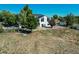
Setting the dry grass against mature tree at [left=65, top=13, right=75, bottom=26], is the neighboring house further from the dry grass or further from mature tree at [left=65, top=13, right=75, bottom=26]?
mature tree at [left=65, top=13, right=75, bottom=26]

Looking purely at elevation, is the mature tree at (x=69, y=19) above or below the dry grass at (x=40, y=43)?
above

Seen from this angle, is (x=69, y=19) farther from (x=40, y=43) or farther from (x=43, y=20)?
(x=40, y=43)

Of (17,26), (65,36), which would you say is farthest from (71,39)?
(17,26)

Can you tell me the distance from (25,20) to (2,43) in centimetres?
39

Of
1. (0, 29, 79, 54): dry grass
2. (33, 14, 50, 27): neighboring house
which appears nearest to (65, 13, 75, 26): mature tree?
(0, 29, 79, 54): dry grass

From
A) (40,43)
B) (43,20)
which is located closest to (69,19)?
(43,20)

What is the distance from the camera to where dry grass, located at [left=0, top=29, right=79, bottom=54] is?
31.5ft

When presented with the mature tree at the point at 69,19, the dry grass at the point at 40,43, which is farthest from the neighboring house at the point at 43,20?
the mature tree at the point at 69,19

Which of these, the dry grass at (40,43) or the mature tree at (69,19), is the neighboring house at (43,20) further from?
the mature tree at (69,19)

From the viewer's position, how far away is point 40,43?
9.61 m

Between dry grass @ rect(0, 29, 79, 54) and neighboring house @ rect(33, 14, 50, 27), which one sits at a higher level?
neighboring house @ rect(33, 14, 50, 27)

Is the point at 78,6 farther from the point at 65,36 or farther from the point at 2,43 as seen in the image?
the point at 2,43

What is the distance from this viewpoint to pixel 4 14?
9.62 m

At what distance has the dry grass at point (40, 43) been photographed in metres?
9.61
